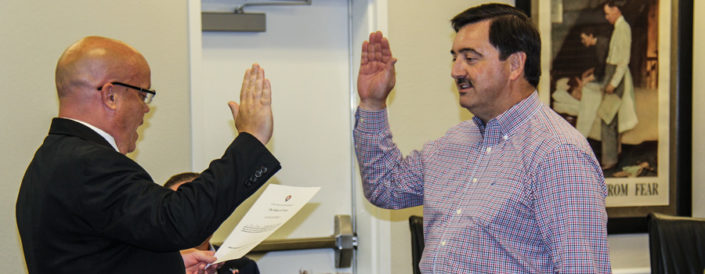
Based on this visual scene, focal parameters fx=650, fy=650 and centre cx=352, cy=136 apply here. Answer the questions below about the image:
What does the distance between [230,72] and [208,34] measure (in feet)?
0.64

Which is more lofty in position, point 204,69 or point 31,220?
point 204,69

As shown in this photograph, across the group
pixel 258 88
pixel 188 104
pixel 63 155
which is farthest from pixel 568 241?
pixel 188 104

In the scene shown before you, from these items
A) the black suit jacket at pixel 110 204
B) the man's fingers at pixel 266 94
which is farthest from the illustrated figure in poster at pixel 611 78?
the black suit jacket at pixel 110 204

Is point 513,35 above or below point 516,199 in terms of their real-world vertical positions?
above

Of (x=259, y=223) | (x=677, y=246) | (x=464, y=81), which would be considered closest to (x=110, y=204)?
(x=259, y=223)

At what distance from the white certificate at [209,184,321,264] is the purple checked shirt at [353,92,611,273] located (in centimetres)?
32

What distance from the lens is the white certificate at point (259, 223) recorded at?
6.00 ft

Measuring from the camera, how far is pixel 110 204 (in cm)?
132

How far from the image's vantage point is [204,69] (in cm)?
292

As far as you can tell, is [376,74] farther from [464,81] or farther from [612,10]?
[612,10]

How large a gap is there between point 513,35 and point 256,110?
78cm

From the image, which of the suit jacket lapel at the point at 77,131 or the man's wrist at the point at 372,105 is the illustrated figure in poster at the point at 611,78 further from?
the suit jacket lapel at the point at 77,131

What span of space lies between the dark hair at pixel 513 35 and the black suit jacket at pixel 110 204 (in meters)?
0.76

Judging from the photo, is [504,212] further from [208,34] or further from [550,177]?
[208,34]
